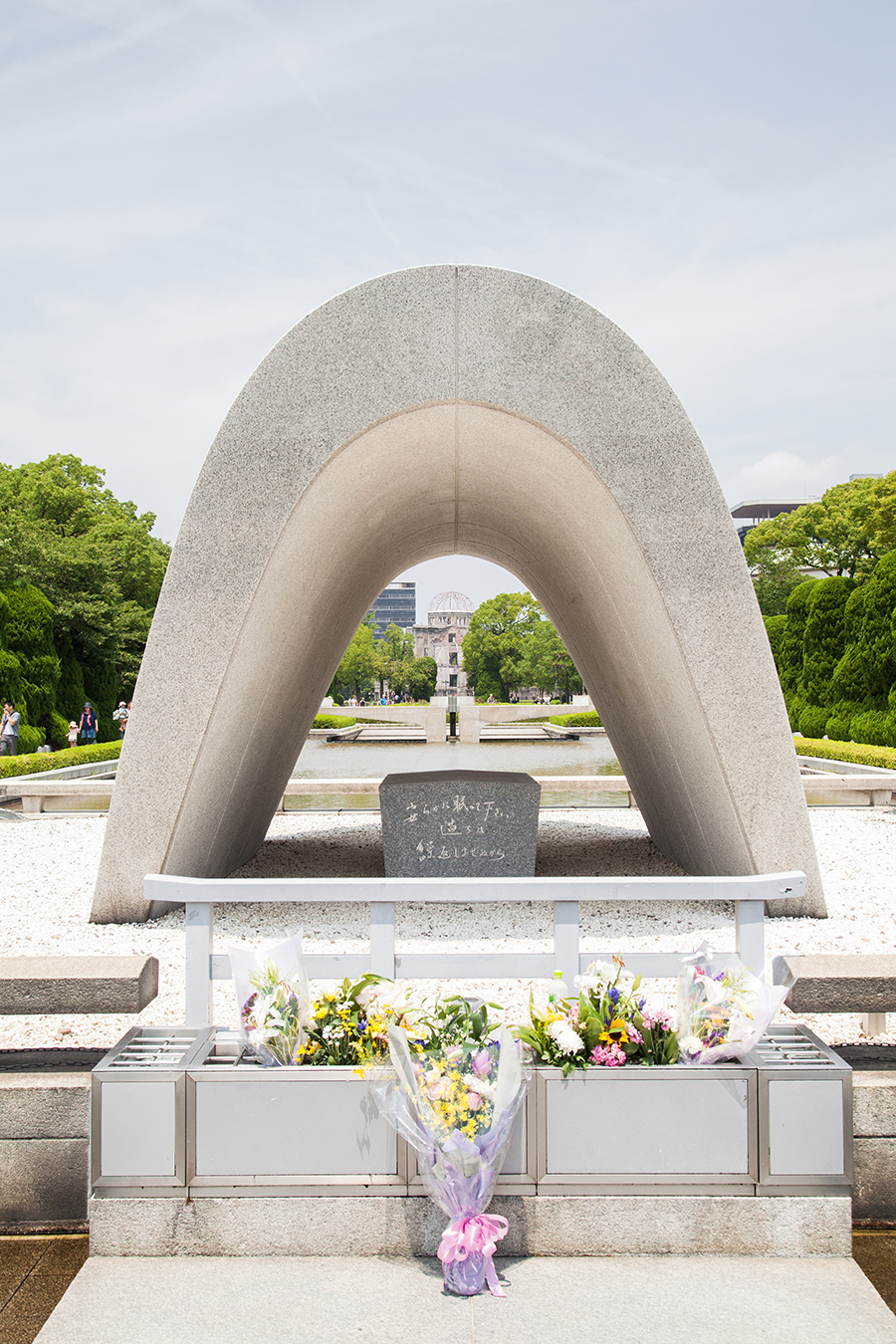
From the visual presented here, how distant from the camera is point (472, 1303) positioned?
300cm

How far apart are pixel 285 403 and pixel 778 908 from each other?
5275 mm

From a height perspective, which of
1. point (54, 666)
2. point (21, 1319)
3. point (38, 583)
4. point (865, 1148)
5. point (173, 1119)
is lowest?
point (21, 1319)

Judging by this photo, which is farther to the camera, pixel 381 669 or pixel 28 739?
pixel 381 669

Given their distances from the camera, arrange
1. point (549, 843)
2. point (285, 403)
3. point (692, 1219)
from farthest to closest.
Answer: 1. point (549, 843)
2. point (285, 403)
3. point (692, 1219)

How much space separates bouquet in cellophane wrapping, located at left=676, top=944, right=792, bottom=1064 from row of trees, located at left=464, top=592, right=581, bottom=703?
56.2 m

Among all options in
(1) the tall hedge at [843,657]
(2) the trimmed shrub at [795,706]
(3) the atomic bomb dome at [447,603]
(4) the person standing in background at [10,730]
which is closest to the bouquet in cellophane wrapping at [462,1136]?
(1) the tall hedge at [843,657]

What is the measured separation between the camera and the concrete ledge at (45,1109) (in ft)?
11.8

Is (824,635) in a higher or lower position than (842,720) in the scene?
higher

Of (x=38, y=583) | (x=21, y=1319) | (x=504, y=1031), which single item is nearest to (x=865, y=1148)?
(x=504, y=1031)

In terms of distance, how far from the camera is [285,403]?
6441 millimetres

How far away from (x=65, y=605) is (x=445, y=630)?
130249 mm

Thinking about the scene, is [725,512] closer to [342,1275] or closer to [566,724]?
[342,1275]

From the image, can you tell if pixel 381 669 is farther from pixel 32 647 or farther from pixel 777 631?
pixel 32 647

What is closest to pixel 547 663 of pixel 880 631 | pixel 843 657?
pixel 843 657
